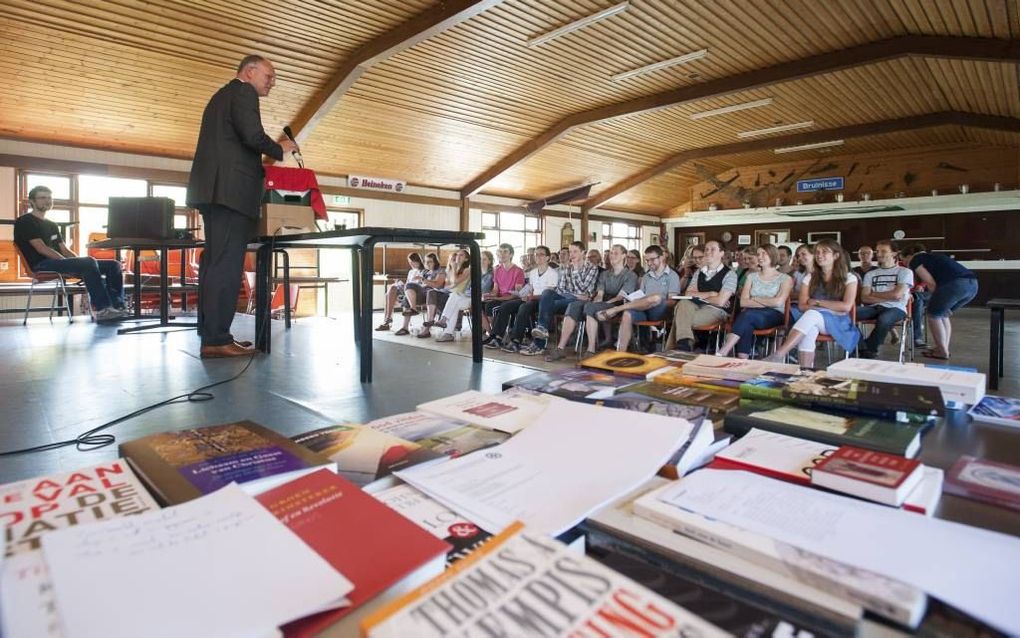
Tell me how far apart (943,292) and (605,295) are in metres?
2.79

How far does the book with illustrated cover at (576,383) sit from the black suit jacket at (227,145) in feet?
7.32

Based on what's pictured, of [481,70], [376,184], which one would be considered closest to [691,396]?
[481,70]

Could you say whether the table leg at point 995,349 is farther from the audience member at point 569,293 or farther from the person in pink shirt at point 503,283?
the person in pink shirt at point 503,283

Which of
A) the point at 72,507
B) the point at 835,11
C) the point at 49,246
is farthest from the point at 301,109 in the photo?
the point at 72,507

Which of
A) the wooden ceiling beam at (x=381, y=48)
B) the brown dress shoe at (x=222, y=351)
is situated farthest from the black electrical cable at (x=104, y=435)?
the wooden ceiling beam at (x=381, y=48)

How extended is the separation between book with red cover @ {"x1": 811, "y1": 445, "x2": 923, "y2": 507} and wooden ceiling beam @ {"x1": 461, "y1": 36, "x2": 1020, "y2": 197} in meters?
8.22

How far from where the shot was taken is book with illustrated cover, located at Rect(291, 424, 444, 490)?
2.37 feet

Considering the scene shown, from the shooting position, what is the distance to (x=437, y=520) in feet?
1.94

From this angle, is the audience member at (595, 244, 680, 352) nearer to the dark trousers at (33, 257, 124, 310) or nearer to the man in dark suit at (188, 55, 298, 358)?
the man in dark suit at (188, 55, 298, 358)

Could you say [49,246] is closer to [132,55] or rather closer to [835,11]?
[132,55]

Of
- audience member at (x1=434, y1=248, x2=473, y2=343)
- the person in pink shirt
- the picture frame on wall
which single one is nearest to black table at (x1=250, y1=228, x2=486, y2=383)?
audience member at (x1=434, y1=248, x2=473, y2=343)

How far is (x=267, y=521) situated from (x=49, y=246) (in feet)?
19.0

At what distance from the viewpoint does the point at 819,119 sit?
10.7 metres

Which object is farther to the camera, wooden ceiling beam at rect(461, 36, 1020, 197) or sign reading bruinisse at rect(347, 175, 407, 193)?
sign reading bruinisse at rect(347, 175, 407, 193)
